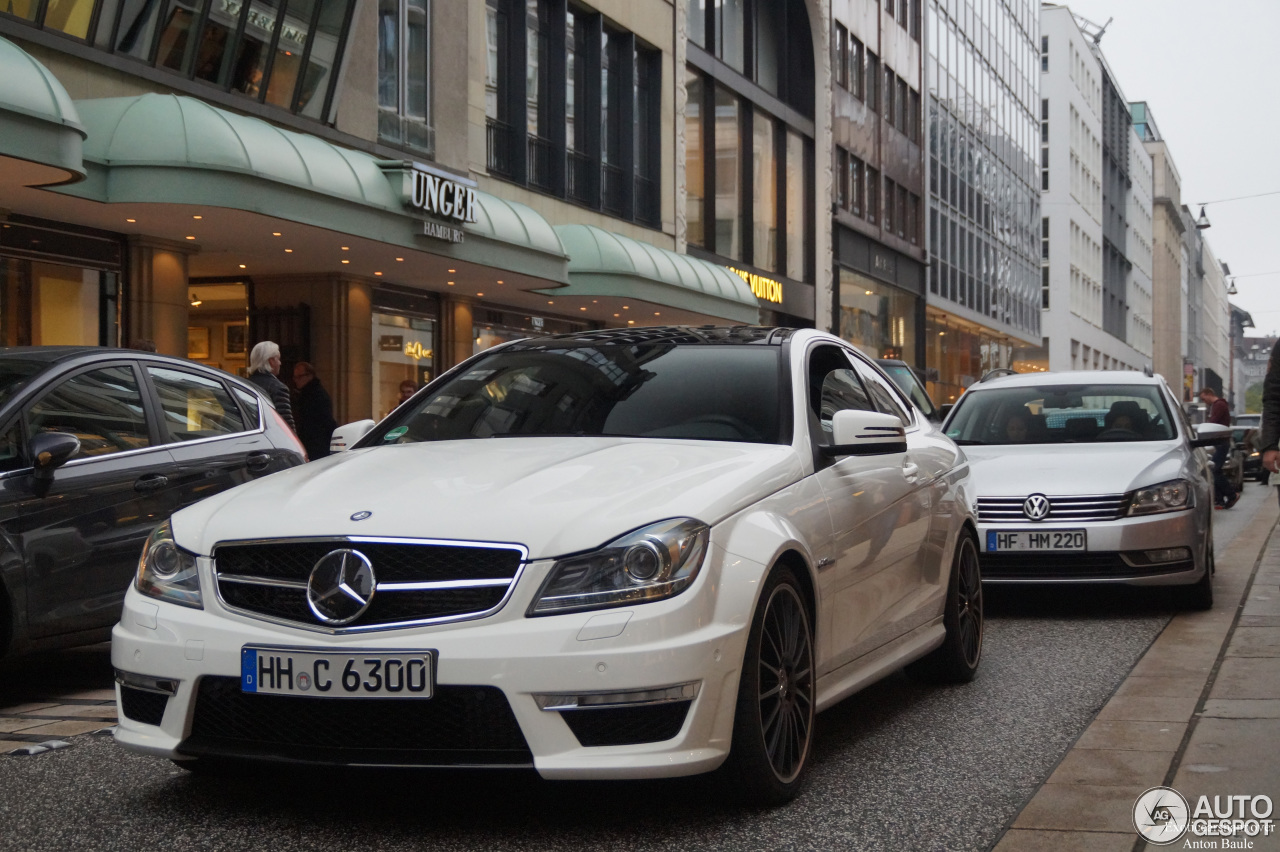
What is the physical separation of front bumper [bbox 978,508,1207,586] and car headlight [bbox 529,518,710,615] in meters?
5.27

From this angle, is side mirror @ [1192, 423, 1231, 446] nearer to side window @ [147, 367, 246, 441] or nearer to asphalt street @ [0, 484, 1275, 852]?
asphalt street @ [0, 484, 1275, 852]

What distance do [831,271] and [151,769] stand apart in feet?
119

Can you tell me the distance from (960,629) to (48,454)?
398 cm

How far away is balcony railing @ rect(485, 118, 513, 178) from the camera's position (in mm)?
23703

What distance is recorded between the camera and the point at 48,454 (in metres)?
6.34

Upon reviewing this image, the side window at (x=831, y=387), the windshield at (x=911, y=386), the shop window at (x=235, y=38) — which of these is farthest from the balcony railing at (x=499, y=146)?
the side window at (x=831, y=387)

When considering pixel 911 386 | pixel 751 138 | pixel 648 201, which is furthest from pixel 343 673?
pixel 751 138

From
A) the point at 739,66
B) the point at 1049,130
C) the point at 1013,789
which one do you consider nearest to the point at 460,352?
the point at 739,66

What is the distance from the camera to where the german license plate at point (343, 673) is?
387cm

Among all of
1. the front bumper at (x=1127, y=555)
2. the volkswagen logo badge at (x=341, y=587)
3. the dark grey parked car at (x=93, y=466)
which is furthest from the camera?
the front bumper at (x=1127, y=555)

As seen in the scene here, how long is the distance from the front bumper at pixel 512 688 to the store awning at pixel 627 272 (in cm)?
1899

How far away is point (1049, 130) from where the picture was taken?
78.9m

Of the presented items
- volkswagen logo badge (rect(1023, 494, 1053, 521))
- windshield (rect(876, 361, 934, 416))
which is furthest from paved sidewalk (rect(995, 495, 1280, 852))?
windshield (rect(876, 361, 934, 416))

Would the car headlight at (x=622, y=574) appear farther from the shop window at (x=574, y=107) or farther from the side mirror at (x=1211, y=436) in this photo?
the shop window at (x=574, y=107)
